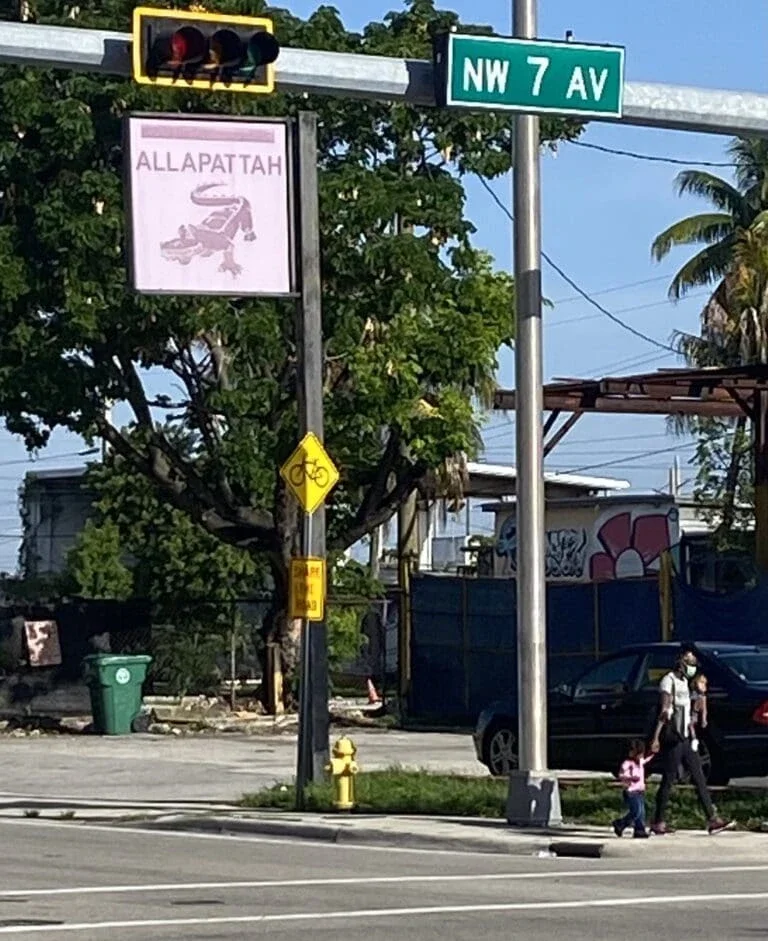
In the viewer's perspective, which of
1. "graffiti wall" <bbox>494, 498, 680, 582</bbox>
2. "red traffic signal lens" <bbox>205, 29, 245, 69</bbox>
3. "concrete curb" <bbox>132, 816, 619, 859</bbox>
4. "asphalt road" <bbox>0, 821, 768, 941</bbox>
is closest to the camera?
"asphalt road" <bbox>0, 821, 768, 941</bbox>

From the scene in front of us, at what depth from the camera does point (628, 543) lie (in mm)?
59781

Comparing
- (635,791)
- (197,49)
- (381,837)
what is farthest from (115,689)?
(197,49)

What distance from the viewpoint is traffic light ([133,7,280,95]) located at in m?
14.4

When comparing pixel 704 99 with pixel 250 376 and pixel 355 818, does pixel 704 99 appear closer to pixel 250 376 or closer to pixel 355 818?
pixel 355 818

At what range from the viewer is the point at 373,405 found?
109 ft

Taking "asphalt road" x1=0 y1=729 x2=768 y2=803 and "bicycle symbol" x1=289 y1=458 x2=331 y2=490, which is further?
"asphalt road" x1=0 y1=729 x2=768 y2=803

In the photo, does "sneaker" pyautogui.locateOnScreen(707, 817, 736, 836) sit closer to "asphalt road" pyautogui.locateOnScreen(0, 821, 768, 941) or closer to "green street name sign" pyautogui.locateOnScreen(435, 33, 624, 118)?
"asphalt road" pyautogui.locateOnScreen(0, 821, 768, 941)

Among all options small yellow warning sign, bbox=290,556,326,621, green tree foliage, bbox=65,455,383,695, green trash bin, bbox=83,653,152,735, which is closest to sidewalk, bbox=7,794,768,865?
small yellow warning sign, bbox=290,556,326,621

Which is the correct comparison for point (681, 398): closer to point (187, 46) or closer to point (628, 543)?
point (187, 46)

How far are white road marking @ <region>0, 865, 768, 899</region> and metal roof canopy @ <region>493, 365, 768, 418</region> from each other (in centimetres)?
1525

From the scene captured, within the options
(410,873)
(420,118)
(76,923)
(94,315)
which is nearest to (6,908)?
(76,923)

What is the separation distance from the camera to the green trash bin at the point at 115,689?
33344mm

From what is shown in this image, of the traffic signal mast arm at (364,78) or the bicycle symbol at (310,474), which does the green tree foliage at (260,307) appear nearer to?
the bicycle symbol at (310,474)

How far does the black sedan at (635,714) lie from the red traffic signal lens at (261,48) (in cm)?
946
